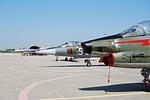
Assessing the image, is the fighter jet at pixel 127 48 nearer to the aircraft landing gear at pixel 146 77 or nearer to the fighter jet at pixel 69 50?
the aircraft landing gear at pixel 146 77

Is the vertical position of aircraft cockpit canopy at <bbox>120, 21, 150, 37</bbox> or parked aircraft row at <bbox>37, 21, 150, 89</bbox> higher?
aircraft cockpit canopy at <bbox>120, 21, 150, 37</bbox>

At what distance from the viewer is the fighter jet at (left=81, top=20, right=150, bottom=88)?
9523 millimetres

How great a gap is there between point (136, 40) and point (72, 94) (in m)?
2.91

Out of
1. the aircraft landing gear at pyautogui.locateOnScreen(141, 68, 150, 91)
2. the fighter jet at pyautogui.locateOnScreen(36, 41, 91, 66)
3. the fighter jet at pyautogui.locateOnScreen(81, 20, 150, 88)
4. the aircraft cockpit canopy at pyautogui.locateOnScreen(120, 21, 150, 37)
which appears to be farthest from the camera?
the fighter jet at pyautogui.locateOnScreen(36, 41, 91, 66)

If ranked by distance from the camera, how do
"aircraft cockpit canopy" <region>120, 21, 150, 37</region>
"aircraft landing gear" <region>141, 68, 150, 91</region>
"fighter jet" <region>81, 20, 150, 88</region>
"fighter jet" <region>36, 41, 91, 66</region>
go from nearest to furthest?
"fighter jet" <region>81, 20, 150, 88</region> → "aircraft landing gear" <region>141, 68, 150, 91</region> → "aircraft cockpit canopy" <region>120, 21, 150, 37</region> → "fighter jet" <region>36, 41, 91, 66</region>

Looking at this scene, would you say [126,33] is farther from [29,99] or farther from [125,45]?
[29,99]

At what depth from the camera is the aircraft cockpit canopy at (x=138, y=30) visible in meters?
10.2

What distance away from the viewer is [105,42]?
10125mm

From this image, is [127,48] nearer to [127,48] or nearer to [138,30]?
[127,48]

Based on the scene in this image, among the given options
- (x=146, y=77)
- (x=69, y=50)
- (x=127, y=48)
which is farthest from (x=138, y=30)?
(x=69, y=50)

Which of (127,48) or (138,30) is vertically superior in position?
Answer: (138,30)

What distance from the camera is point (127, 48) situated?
392 inches

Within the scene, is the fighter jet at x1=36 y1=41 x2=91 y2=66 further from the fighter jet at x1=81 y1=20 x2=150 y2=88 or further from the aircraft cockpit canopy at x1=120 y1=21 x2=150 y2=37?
the fighter jet at x1=81 y1=20 x2=150 y2=88

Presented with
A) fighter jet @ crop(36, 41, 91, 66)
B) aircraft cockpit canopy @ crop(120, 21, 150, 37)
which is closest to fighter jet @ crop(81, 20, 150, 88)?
aircraft cockpit canopy @ crop(120, 21, 150, 37)
